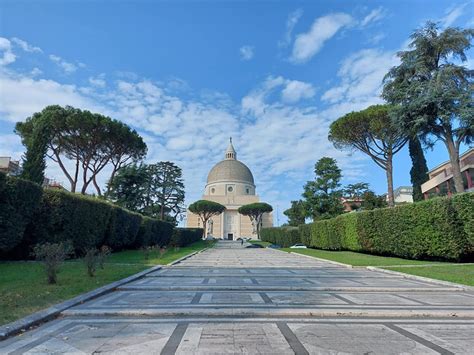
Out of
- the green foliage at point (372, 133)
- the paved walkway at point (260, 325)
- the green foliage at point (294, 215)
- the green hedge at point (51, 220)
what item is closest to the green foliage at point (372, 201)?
the green foliage at point (372, 133)

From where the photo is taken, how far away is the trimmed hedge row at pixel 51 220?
38.1ft

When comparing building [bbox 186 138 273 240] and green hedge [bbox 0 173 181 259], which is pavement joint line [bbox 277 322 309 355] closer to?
green hedge [bbox 0 173 181 259]

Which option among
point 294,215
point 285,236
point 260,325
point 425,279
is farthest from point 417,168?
point 294,215

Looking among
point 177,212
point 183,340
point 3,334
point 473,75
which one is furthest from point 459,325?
point 177,212

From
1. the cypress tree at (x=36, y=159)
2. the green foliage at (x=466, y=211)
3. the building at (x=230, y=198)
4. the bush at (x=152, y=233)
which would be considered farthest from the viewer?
the building at (x=230, y=198)

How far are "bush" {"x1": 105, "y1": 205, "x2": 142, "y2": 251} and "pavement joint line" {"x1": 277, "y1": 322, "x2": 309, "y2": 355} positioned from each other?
1700 cm

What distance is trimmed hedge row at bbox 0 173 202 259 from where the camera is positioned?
38.1ft

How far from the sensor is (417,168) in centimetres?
3284

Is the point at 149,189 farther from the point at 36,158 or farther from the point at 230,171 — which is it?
the point at 230,171

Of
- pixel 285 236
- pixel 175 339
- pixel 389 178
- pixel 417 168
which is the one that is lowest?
pixel 175 339

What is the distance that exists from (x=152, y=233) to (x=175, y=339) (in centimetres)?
2653

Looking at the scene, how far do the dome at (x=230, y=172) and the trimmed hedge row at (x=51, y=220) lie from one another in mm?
71891

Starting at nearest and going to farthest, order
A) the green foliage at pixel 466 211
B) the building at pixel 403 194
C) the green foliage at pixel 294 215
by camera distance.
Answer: the green foliage at pixel 466 211, the green foliage at pixel 294 215, the building at pixel 403 194

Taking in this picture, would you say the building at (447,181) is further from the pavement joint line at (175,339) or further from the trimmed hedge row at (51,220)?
the pavement joint line at (175,339)
